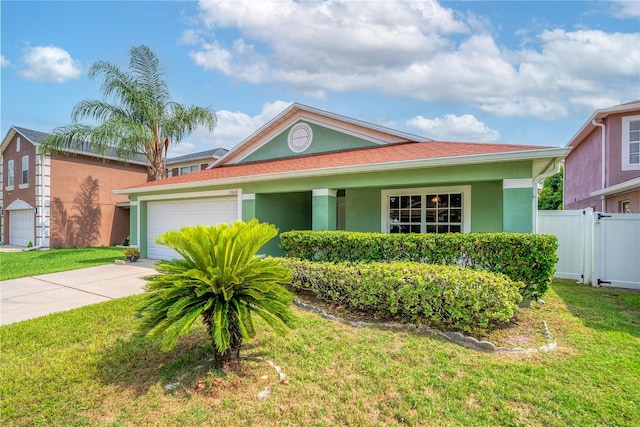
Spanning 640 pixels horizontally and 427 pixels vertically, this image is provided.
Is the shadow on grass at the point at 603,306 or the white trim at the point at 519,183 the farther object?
the white trim at the point at 519,183

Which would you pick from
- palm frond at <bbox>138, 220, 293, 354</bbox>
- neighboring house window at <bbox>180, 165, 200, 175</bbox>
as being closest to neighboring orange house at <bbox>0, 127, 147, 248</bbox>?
neighboring house window at <bbox>180, 165, 200, 175</bbox>

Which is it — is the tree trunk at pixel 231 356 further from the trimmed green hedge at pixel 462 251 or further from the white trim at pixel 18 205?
the white trim at pixel 18 205

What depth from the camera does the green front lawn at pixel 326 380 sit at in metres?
2.95

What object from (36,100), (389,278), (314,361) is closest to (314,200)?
(389,278)

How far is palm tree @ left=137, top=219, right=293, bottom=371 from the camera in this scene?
329cm

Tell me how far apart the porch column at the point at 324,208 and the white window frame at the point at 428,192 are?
1.87 m

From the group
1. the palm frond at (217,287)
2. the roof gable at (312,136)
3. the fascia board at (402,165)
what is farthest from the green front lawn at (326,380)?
the roof gable at (312,136)

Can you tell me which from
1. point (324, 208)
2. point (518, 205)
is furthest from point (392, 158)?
point (518, 205)

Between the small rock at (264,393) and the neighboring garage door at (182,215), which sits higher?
the neighboring garage door at (182,215)

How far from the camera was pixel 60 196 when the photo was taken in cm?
1903

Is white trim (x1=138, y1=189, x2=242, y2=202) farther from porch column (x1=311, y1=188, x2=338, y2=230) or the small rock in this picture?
the small rock

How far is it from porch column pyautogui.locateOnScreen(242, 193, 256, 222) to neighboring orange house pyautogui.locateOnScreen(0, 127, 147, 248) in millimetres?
14649

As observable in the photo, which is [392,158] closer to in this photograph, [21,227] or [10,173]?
[21,227]

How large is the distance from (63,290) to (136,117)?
9566 mm
